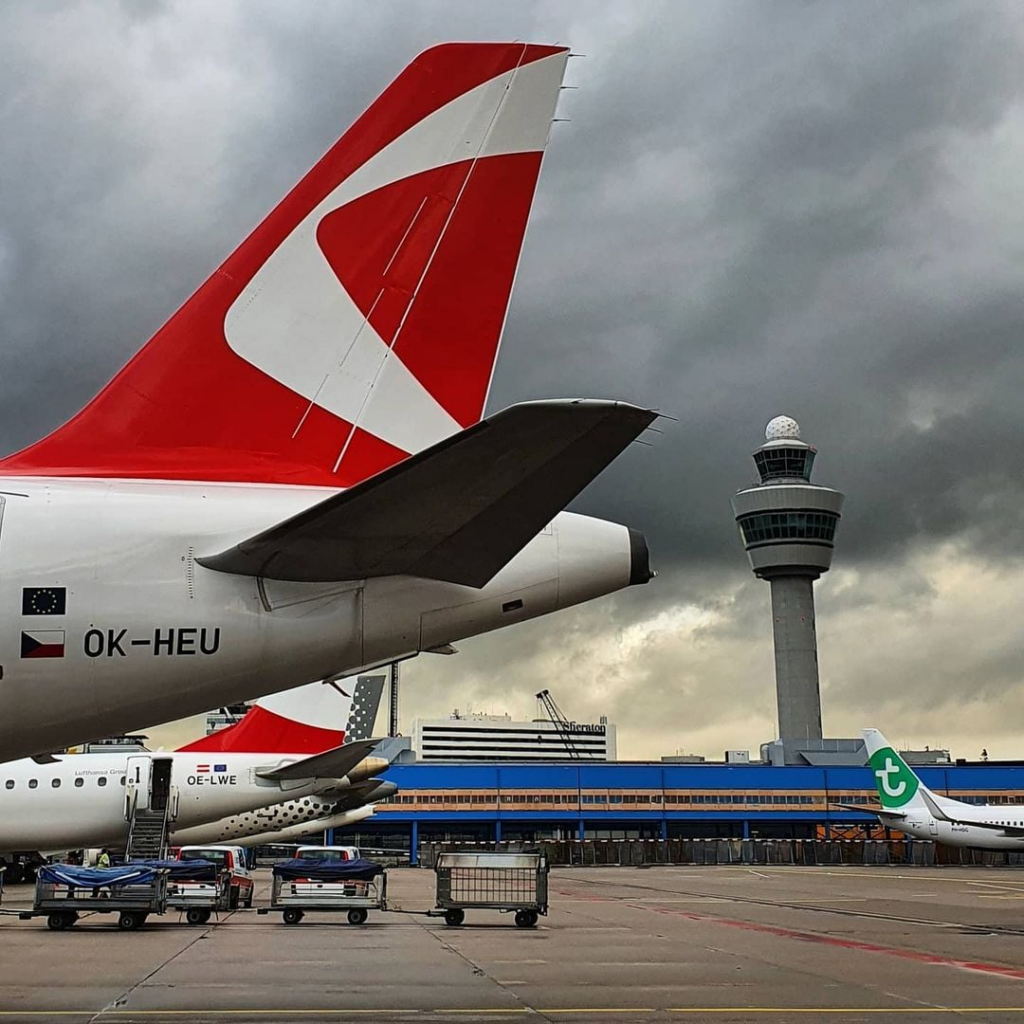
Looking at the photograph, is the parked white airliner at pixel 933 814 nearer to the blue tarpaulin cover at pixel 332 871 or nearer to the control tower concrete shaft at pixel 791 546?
the blue tarpaulin cover at pixel 332 871

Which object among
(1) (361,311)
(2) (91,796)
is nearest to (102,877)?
(2) (91,796)

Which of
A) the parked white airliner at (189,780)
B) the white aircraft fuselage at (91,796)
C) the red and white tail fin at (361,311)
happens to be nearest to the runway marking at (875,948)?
the parked white airliner at (189,780)

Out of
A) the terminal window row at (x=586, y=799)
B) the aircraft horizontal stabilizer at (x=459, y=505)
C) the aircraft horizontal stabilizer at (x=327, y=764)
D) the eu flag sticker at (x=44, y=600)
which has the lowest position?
the terminal window row at (x=586, y=799)

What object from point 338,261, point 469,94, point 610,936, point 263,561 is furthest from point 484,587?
point 610,936

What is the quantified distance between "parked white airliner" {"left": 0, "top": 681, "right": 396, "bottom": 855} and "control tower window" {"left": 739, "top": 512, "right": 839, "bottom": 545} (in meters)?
86.2

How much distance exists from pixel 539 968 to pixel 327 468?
8771 millimetres

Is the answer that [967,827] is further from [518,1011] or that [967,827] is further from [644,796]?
[518,1011]

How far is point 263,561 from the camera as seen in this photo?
24.5ft

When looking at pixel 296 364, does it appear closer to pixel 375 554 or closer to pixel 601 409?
pixel 375 554

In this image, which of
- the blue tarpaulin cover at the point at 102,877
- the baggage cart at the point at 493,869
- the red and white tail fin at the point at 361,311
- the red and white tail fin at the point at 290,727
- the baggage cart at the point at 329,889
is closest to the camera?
the red and white tail fin at the point at 361,311

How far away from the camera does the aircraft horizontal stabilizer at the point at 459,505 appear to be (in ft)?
19.9

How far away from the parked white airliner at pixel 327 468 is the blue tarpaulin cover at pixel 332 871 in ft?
58.1

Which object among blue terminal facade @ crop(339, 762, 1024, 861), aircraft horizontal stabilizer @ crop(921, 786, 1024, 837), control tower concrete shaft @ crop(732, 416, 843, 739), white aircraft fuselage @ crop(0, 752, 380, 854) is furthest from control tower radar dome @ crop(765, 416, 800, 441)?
white aircraft fuselage @ crop(0, 752, 380, 854)

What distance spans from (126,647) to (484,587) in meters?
2.44
